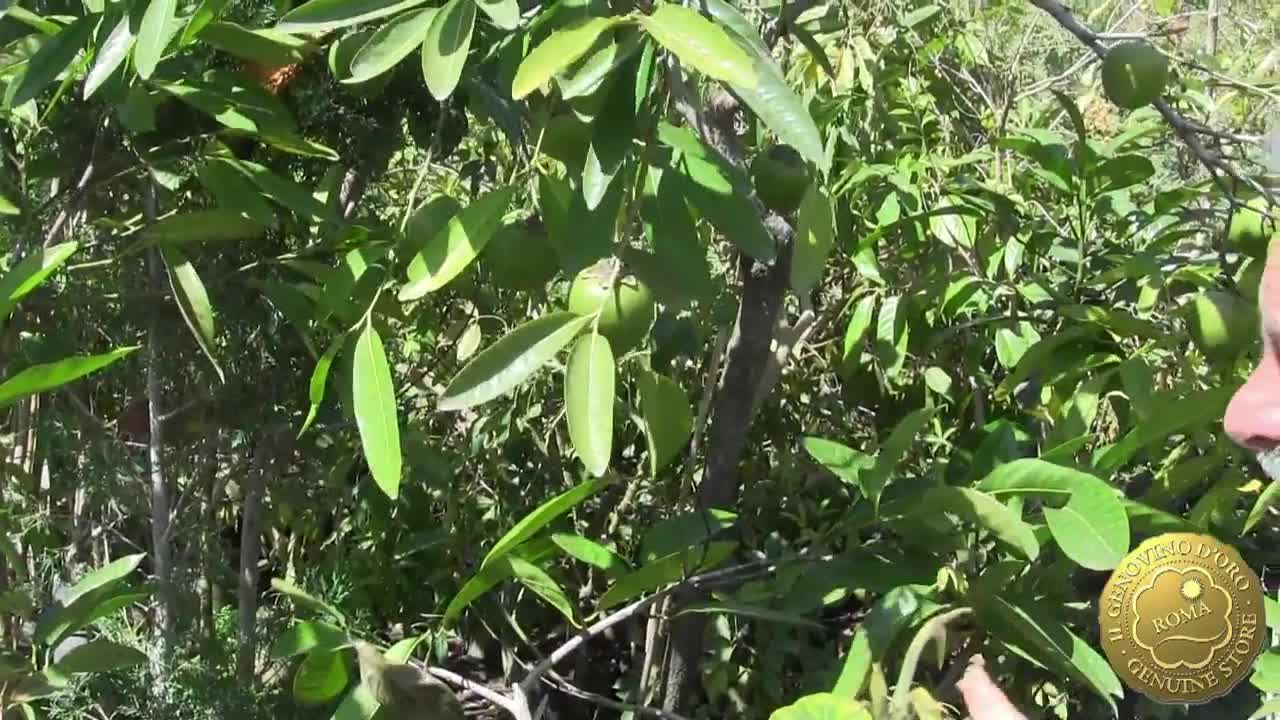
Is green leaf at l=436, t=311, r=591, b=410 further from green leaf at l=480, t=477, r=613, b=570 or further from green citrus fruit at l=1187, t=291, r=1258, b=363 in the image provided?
green citrus fruit at l=1187, t=291, r=1258, b=363

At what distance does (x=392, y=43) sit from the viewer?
2.13ft

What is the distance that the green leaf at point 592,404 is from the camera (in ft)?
2.04

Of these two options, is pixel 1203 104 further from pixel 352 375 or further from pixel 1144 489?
pixel 352 375

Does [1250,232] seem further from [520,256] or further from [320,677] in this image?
[320,677]

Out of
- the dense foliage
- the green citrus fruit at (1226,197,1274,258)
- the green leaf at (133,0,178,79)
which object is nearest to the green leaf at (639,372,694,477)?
the dense foliage

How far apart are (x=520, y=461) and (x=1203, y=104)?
0.78m

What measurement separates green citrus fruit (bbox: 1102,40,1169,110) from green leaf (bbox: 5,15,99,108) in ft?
2.25

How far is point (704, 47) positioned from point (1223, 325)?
52 cm

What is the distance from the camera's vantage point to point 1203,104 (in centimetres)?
122

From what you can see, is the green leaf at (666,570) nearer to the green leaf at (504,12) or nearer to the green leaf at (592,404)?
the green leaf at (592,404)

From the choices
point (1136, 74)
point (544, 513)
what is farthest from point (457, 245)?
point (1136, 74)

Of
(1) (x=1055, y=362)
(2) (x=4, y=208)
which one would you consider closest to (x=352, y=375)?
(2) (x=4, y=208)

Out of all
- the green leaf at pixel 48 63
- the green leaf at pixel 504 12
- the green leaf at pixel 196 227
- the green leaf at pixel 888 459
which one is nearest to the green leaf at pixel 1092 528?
the green leaf at pixel 888 459

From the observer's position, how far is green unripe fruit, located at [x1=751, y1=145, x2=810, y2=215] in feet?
2.60
